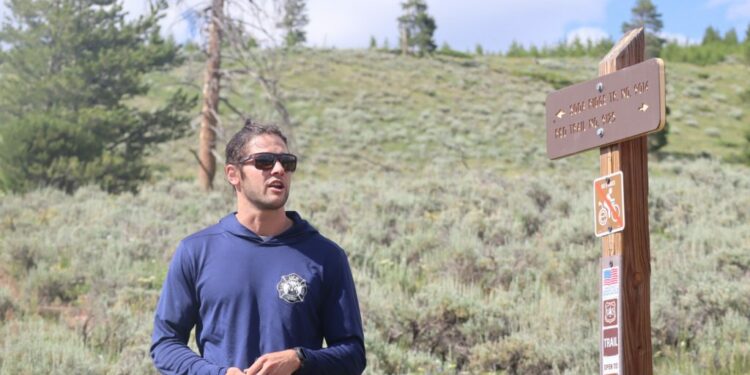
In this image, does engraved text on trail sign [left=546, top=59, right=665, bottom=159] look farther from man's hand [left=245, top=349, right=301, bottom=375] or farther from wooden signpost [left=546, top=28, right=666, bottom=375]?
man's hand [left=245, top=349, right=301, bottom=375]

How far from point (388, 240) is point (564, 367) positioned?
205 inches

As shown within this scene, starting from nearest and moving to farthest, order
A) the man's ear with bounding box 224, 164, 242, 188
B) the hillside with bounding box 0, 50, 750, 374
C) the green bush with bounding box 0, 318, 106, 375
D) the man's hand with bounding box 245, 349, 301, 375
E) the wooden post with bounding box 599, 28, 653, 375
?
the man's hand with bounding box 245, 349, 301, 375 → the man's ear with bounding box 224, 164, 242, 188 → the wooden post with bounding box 599, 28, 653, 375 → the green bush with bounding box 0, 318, 106, 375 → the hillside with bounding box 0, 50, 750, 374

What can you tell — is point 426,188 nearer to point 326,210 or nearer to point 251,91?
point 326,210

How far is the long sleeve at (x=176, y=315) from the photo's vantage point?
3.43 m

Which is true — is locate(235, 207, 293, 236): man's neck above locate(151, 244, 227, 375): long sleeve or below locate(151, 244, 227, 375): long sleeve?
above

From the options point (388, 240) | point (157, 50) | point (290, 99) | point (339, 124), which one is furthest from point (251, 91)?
point (388, 240)

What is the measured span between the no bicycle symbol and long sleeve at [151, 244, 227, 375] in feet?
6.46

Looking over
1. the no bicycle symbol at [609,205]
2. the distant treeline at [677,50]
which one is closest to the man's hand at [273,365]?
the no bicycle symbol at [609,205]

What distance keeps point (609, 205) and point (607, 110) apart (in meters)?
0.44

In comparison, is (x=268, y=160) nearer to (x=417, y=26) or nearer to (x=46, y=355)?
(x=46, y=355)

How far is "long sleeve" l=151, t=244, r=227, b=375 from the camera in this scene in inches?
135

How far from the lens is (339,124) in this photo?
4178cm

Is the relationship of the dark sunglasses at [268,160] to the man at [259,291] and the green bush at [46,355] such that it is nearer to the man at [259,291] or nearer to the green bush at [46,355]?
the man at [259,291]

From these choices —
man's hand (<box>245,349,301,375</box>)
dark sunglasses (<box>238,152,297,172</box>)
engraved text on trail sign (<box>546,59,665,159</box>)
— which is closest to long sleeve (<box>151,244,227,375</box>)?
man's hand (<box>245,349,301,375</box>)
